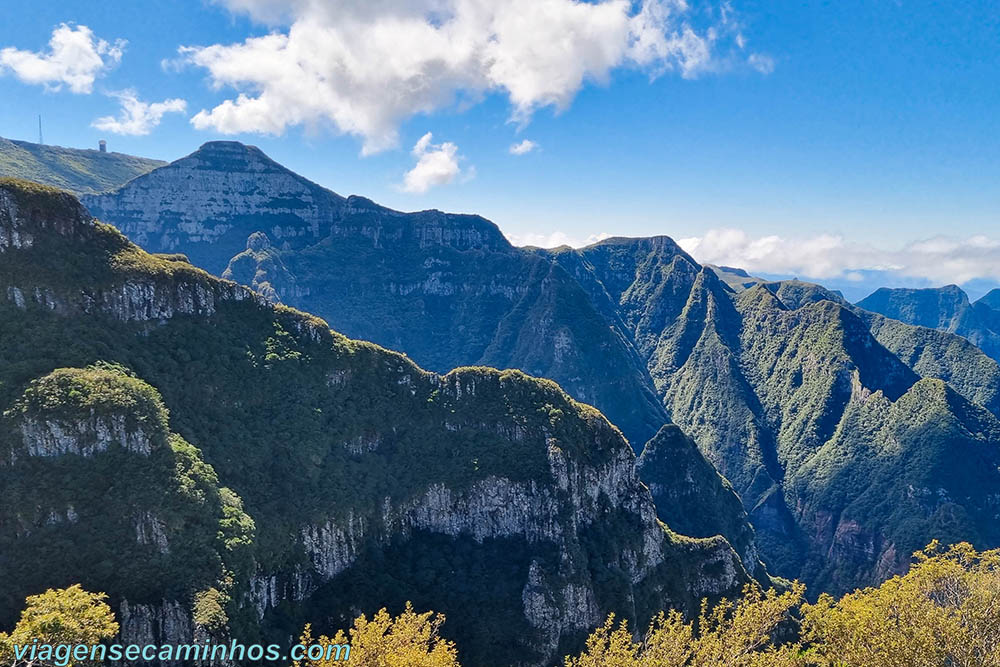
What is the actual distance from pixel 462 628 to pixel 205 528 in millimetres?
47160

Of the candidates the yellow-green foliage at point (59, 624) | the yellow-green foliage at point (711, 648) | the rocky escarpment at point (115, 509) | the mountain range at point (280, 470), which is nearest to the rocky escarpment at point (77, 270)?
the mountain range at point (280, 470)

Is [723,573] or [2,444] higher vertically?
[2,444]

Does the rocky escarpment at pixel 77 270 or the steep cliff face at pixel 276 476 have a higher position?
the rocky escarpment at pixel 77 270

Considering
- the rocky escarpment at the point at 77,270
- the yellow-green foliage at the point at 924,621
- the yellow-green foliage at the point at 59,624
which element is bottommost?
the yellow-green foliage at the point at 59,624

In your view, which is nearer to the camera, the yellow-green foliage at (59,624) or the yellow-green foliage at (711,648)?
the yellow-green foliage at (711,648)

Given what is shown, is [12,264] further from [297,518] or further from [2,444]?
[297,518]

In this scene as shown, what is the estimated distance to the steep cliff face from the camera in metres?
68.9

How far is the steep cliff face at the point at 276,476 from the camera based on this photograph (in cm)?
6894

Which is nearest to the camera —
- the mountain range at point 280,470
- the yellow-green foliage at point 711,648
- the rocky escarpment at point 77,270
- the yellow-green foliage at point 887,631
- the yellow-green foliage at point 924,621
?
the yellow-green foliage at point 924,621

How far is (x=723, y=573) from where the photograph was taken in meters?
126

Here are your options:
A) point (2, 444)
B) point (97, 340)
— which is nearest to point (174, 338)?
point (97, 340)

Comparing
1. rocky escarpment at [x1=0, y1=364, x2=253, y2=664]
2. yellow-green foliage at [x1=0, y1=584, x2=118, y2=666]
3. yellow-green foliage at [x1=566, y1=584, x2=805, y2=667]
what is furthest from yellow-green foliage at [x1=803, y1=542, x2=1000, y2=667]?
rocky escarpment at [x1=0, y1=364, x2=253, y2=664]

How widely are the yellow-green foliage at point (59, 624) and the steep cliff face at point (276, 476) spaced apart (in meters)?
17.7

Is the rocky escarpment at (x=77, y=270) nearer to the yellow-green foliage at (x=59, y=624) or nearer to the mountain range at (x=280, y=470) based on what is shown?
the mountain range at (x=280, y=470)
